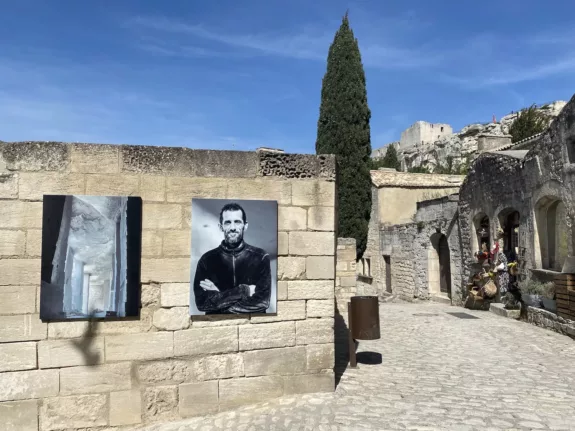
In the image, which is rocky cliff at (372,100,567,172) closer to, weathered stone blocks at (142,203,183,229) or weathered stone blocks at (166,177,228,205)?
weathered stone blocks at (166,177,228,205)

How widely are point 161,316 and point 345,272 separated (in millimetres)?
6416

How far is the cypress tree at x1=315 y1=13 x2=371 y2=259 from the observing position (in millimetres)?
17000

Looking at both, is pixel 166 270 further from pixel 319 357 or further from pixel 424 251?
pixel 424 251

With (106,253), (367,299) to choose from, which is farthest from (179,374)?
(367,299)

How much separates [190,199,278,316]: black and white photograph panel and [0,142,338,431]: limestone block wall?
10 cm

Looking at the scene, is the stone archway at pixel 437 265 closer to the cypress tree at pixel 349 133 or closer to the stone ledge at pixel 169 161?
the cypress tree at pixel 349 133

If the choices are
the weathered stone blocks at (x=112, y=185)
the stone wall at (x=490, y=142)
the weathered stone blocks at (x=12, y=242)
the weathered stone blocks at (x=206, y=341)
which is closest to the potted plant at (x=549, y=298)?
the weathered stone blocks at (x=206, y=341)

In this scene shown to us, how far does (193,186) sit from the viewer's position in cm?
474

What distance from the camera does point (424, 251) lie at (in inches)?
666

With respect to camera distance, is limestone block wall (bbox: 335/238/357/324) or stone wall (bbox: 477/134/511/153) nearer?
limestone block wall (bbox: 335/238/357/324)

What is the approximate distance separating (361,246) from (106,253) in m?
13.1

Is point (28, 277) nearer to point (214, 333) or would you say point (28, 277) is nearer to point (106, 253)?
point (106, 253)

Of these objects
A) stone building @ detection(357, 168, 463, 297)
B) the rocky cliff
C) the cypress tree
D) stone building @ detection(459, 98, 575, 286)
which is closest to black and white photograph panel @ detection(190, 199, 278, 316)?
stone building @ detection(459, 98, 575, 286)

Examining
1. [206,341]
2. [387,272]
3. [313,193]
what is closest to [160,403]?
[206,341]
